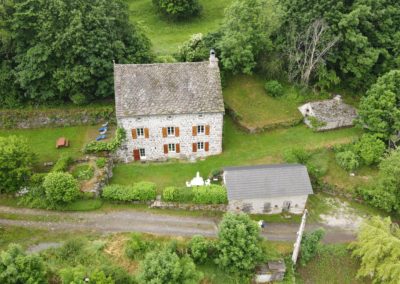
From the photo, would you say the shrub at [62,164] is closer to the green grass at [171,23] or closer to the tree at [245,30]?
the tree at [245,30]

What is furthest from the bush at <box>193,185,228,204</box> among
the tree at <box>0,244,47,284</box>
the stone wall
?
the tree at <box>0,244,47,284</box>

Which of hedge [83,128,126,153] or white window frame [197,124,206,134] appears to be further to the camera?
white window frame [197,124,206,134]

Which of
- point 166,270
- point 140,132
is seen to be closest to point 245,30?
point 140,132

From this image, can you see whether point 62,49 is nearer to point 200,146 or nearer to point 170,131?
point 170,131

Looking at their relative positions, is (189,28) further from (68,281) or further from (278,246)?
(68,281)

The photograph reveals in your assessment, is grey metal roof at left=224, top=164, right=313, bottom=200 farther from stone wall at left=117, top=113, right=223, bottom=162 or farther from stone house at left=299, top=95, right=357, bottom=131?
stone house at left=299, top=95, right=357, bottom=131

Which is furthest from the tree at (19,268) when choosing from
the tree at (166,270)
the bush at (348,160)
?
the bush at (348,160)

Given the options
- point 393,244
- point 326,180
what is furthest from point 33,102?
point 393,244
